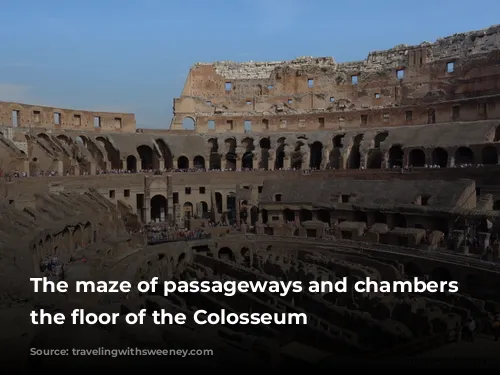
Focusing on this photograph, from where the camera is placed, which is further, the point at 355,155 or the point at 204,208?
the point at 355,155

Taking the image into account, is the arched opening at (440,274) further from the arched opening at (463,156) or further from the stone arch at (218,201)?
the stone arch at (218,201)

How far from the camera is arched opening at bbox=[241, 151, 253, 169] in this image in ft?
155

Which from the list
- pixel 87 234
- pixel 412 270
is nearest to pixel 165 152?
pixel 87 234

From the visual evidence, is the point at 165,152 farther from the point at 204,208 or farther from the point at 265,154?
the point at 265,154

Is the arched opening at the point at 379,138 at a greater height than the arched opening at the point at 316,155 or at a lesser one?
greater

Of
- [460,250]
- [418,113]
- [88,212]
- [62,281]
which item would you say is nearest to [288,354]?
[62,281]

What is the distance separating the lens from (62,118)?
137ft

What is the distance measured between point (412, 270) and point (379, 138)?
19318 millimetres

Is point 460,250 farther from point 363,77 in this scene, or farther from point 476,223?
point 363,77

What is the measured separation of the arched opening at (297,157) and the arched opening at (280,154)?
100 centimetres

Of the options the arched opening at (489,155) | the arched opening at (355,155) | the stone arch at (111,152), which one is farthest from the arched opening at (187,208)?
the arched opening at (489,155)

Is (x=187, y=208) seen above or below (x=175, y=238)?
above

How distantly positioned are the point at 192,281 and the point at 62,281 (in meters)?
5.51

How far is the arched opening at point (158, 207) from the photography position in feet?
137
